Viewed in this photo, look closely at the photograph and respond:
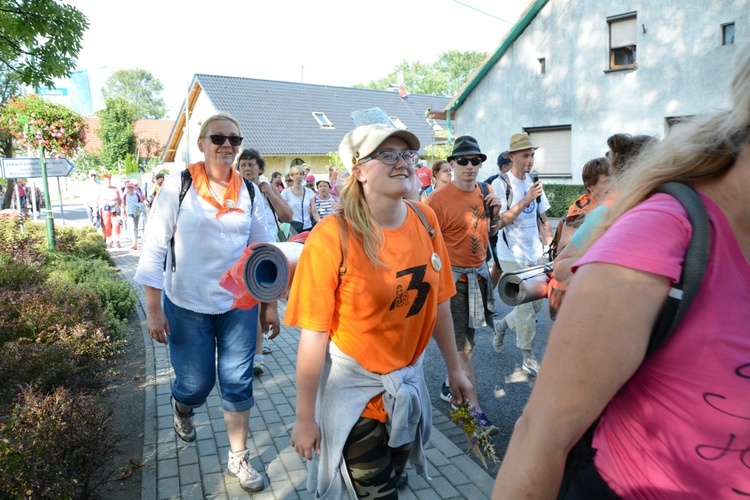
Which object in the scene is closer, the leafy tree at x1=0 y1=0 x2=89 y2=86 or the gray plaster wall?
the leafy tree at x1=0 y1=0 x2=89 y2=86

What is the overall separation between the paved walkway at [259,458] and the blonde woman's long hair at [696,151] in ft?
9.65

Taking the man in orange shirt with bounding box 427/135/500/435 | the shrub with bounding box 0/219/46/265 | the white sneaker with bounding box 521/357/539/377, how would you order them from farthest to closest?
the shrub with bounding box 0/219/46/265 < the white sneaker with bounding box 521/357/539/377 < the man in orange shirt with bounding box 427/135/500/435

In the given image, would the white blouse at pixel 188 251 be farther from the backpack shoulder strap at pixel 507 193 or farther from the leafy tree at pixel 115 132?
the leafy tree at pixel 115 132

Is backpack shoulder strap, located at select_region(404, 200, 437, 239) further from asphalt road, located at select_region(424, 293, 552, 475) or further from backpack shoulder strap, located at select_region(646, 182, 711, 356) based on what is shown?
asphalt road, located at select_region(424, 293, 552, 475)

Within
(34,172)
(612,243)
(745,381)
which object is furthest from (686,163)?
(34,172)

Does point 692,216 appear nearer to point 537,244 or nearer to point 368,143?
point 368,143

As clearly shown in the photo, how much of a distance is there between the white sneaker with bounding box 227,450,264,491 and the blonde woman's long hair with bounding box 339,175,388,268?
6.52 ft

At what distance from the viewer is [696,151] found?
4.07 feet

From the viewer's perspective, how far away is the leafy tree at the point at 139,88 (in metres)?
97.9

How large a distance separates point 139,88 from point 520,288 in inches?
4180

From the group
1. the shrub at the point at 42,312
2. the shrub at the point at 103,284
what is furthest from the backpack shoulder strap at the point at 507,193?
the shrub at the point at 103,284

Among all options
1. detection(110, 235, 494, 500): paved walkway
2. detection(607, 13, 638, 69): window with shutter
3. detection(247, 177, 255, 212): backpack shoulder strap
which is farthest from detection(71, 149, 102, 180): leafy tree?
detection(247, 177, 255, 212): backpack shoulder strap

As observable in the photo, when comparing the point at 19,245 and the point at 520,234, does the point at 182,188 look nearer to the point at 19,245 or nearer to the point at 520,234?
the point at 520,234

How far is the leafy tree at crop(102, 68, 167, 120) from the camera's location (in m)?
97.9
